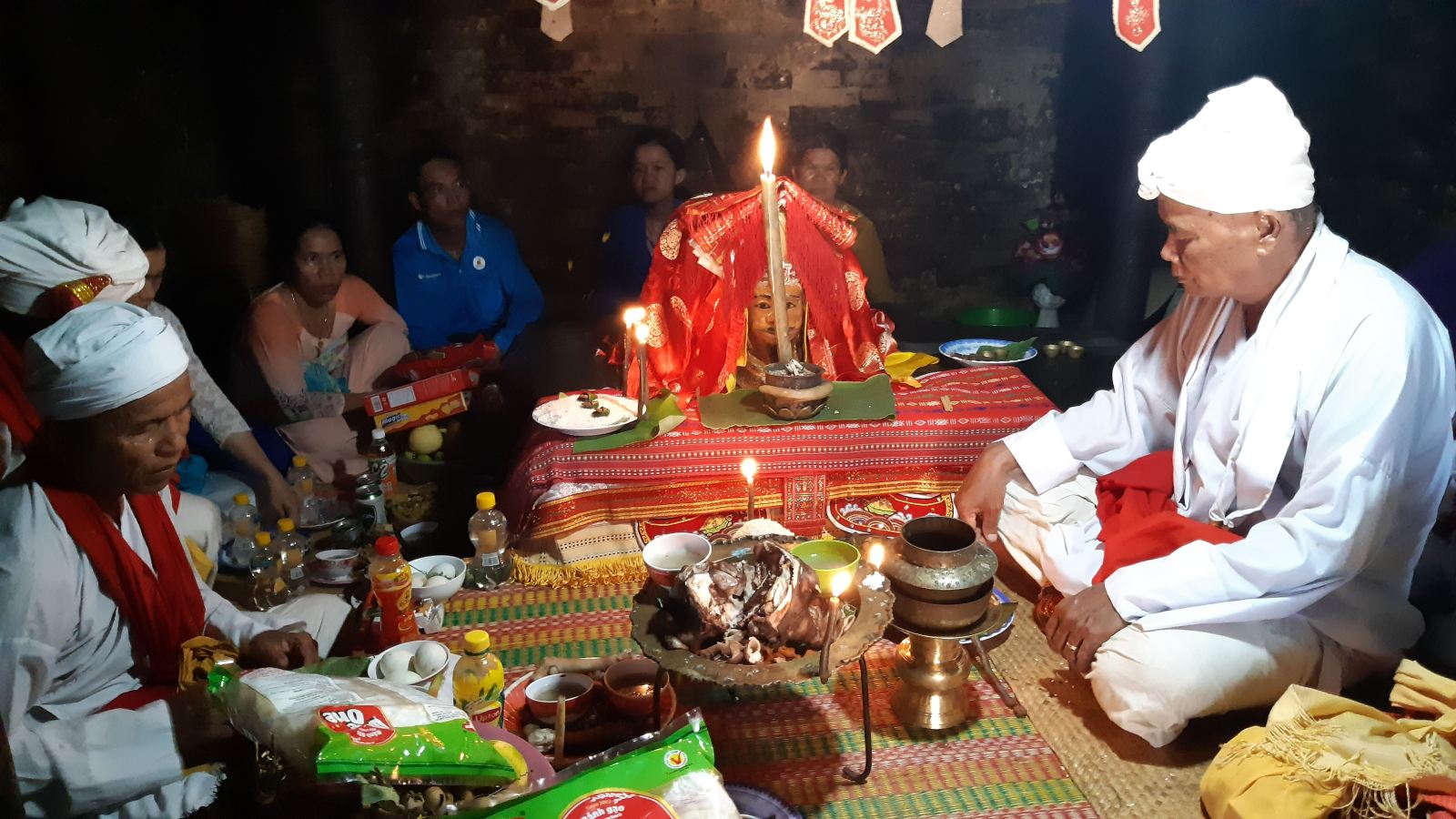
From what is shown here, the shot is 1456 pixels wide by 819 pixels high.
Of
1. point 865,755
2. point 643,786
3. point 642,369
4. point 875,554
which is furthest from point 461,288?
point 643,786

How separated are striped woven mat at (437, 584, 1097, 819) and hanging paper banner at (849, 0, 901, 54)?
275cm

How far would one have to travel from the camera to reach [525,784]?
1930mm

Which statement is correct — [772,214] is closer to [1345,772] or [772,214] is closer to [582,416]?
[582,416]

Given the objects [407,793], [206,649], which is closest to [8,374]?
[206,649]

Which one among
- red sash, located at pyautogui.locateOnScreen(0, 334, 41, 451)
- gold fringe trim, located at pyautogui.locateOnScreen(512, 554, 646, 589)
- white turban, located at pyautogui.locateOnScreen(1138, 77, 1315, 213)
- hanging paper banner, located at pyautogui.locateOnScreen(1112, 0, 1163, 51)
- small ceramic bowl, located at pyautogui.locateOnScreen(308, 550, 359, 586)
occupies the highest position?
hanging paper banner, located at pyautogui.locateOnScreen(1112, 0, 1163, 51)

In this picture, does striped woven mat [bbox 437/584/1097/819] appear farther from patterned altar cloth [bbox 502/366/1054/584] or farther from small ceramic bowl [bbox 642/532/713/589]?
small ceramic bowl [bbox 642/532/713/589]

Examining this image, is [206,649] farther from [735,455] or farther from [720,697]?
[735,455]

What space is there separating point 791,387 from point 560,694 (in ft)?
5.03

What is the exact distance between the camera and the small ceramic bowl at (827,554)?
255cm

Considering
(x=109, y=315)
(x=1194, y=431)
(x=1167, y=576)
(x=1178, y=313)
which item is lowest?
(x=1167, y=576)

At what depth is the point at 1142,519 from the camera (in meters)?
3.02

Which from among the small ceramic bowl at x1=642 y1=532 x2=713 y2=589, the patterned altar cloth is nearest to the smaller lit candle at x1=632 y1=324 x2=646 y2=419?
the patterned altar cloth

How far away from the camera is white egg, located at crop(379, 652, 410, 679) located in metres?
2.69

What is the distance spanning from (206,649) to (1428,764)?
3.00 meters
